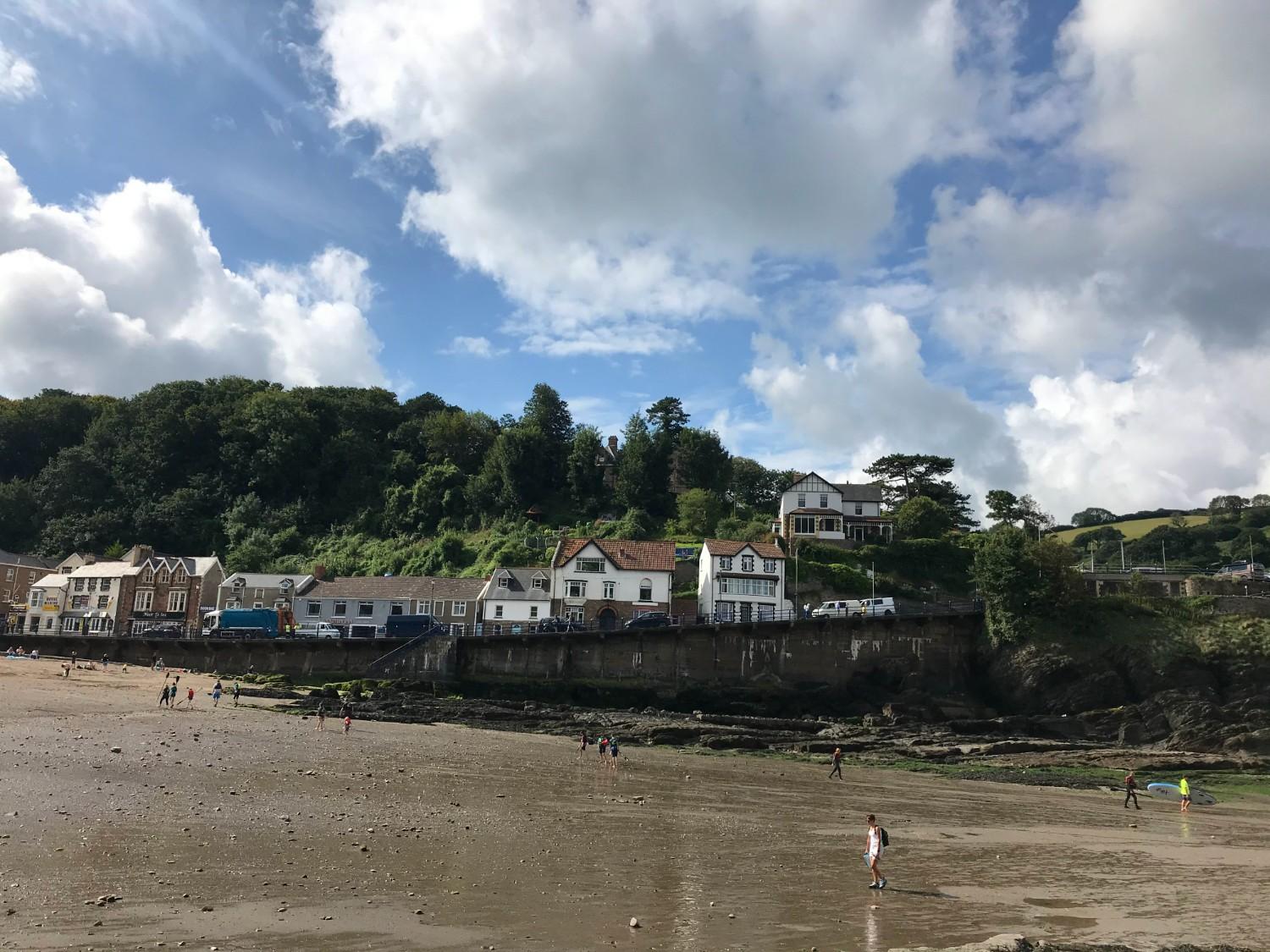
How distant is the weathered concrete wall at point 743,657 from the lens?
2168 inches

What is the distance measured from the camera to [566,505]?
92500mm

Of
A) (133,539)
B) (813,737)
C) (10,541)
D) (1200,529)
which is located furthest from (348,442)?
(1200,529)

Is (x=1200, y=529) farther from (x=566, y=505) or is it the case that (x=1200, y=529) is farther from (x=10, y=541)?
(x=10, y=541)

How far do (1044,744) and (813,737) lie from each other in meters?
11.2

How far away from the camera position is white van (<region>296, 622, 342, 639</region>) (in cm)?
5750

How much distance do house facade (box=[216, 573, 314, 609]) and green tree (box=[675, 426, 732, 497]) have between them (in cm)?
3839

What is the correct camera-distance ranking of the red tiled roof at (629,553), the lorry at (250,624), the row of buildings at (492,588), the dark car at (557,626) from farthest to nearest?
the red tiled roof at (629,553) < the row of buildings at (492,588) < the lorry at (250,624) < the dark car at (557,626)

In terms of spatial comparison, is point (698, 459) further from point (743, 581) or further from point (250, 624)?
point (250, 624)

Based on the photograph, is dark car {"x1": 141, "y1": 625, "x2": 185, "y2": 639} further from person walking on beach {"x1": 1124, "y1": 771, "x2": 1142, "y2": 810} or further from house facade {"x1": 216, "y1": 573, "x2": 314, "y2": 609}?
person walking on beach {"x1": 1124, "y1": 771, "x2": 1142, "y2": 810}

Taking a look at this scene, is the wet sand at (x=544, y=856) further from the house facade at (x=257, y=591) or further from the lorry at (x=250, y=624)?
the house facade at (x=257, y=591)

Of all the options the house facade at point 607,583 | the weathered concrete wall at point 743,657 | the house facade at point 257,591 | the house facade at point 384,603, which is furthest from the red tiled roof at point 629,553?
the house facade at point 257,591

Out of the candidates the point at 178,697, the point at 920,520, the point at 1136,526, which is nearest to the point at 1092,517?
the point at 1136,526

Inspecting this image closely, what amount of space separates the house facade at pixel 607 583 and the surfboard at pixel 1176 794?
126 ft

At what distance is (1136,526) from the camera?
483ft
